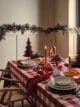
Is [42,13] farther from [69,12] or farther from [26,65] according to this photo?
[26,65]

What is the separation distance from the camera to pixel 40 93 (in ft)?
6.58

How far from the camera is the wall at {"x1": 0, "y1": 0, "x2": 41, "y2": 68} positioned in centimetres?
500

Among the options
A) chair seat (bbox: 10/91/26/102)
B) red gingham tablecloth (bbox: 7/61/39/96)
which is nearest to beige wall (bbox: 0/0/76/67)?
red gingham tablecloth (bbox: 7/61/39/96)

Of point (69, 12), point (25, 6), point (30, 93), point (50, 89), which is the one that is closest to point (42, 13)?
point (25, 6)

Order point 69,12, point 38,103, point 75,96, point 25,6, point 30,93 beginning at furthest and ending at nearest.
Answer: point 25,6
point 69,12
point 30,93
point 38,103
point 75,96

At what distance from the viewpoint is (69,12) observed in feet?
15.8

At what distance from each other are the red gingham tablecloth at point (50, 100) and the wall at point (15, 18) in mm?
3064

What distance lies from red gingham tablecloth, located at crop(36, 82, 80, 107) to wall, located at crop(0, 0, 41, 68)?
10.1 ft

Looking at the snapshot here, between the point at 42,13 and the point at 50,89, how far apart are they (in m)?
3.65

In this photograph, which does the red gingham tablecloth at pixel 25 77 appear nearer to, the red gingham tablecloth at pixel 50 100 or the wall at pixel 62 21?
the red gingham tablecloth at pixel 50 100

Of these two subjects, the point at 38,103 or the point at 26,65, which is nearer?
the point at 38,103

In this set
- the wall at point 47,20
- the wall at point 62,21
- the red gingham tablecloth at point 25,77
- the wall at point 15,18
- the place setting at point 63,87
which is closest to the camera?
the place setting at point 63,87

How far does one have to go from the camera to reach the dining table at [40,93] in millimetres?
1670

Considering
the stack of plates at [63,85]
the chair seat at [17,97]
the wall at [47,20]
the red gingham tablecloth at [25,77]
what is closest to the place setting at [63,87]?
the stack of plates at [63,85]
